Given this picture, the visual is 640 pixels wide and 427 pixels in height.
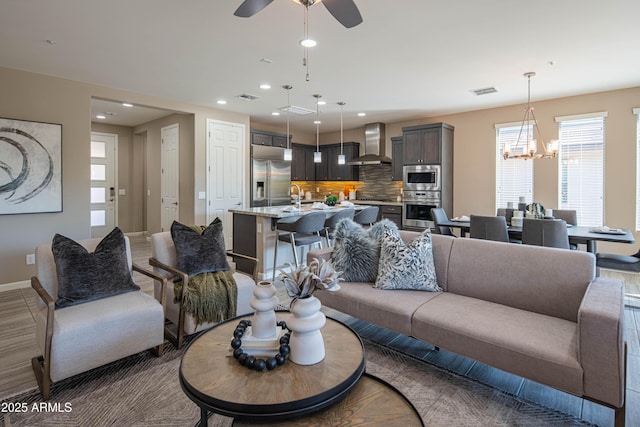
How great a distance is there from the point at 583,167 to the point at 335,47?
177 inches

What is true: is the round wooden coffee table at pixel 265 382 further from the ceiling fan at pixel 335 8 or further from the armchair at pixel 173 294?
the ceiling fan at pixel 335 8

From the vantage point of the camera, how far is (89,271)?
246cm

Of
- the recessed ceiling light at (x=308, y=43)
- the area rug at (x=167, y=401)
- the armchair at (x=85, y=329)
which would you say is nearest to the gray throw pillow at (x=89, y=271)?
the armchair at (x=85, y=329)

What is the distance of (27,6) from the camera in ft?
9.21

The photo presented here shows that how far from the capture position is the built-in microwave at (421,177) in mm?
6496

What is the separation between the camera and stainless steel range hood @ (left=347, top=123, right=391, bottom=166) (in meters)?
7.85

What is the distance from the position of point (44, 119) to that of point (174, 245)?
9.96 ft

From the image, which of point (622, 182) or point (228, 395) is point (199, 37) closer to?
point (228, 395)

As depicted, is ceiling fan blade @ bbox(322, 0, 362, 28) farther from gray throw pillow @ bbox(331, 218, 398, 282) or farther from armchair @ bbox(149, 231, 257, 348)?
armchair @ bbox(149, 231, 257, 348)

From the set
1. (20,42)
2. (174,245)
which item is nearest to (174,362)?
(174,245)

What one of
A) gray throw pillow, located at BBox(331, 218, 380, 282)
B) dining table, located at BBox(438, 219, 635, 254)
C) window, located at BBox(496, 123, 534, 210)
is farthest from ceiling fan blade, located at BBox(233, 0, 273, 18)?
window, located at BBox(496, 123, 534, 210)

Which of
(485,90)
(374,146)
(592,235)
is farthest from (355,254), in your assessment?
(374,146)

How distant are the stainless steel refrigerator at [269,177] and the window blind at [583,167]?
5.20 m

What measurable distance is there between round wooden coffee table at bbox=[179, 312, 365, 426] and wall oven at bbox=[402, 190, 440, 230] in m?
5.22
